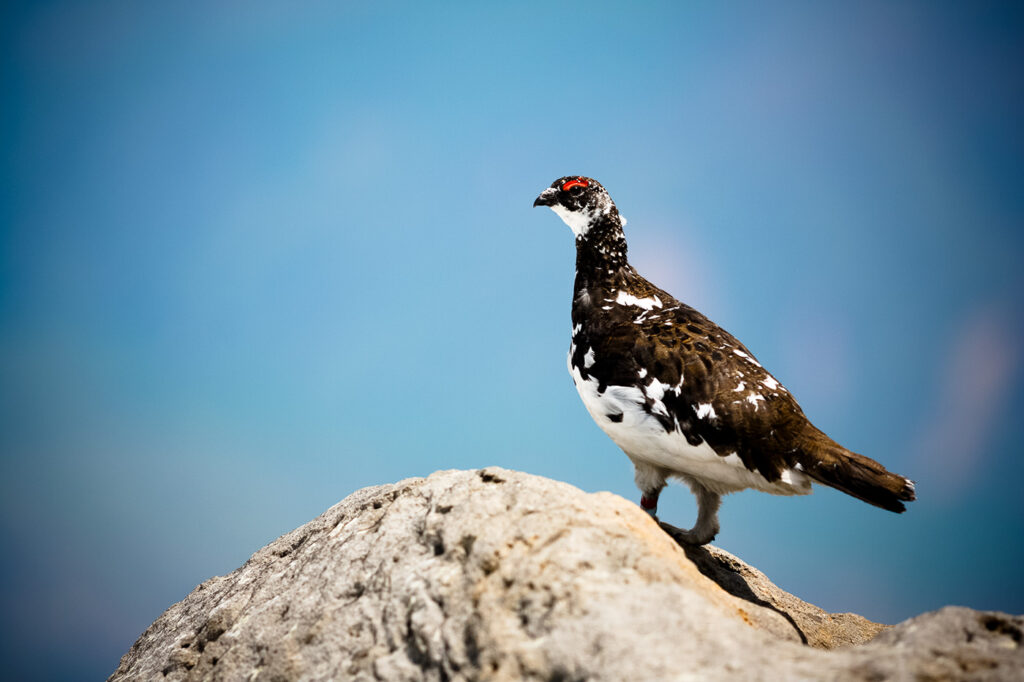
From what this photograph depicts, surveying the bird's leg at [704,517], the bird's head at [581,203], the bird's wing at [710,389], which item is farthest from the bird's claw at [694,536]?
the bird's head at [581,203]

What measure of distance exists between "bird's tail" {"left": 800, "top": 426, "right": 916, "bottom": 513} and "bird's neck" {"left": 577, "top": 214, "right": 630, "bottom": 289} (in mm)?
2327

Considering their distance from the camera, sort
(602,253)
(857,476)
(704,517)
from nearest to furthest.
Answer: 1. (857,476)
2. (704,517)
3. (602,253)

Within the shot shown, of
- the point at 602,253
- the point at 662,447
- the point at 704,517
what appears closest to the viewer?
the point at 662,447

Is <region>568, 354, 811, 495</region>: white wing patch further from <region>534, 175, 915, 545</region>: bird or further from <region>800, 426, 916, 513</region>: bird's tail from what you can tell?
<region>800, 426, 916, 513</region>: bird's tail

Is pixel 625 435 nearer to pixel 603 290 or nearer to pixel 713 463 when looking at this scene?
pixel 713 463

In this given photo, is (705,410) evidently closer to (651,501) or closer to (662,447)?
(662,447)

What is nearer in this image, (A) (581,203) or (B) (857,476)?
(B) (857,476)

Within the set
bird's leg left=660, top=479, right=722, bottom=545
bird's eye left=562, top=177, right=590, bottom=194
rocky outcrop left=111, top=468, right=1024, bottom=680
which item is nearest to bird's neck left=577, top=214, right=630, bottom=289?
Result: bird's eye left=562, top=177, right=590, bottom=194

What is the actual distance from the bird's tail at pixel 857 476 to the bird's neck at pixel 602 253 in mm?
2327

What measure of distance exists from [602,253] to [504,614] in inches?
151

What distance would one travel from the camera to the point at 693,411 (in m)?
4.41

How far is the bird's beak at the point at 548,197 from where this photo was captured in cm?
605

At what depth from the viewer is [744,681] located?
208 cm

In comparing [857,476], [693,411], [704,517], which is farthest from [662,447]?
[857,476]
